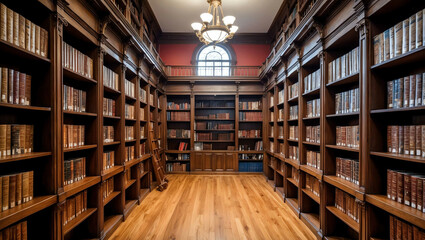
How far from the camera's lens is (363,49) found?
200 cm

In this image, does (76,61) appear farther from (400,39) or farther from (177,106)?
(177,106)

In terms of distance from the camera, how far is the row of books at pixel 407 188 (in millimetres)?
1573

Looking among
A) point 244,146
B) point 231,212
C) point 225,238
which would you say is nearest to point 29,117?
point 225,238

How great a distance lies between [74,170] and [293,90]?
375 cm

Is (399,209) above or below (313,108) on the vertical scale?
below

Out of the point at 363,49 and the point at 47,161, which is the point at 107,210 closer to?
the point at 47,161

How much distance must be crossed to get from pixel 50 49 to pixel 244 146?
561 cm

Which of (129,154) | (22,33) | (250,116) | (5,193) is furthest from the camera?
(250,116)

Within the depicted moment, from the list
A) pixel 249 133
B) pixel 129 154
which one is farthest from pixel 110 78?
pixel 249 133

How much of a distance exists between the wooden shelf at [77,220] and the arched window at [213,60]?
5611 mm

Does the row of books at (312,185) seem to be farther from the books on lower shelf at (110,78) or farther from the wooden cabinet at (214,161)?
the books on lower shelf at (110,78)

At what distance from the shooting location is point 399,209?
1.63m

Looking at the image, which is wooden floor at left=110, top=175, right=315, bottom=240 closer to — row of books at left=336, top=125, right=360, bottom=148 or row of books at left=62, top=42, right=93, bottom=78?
row of books at left=336, top=125, right=360, bottom=148

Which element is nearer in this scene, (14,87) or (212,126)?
(14,87)
